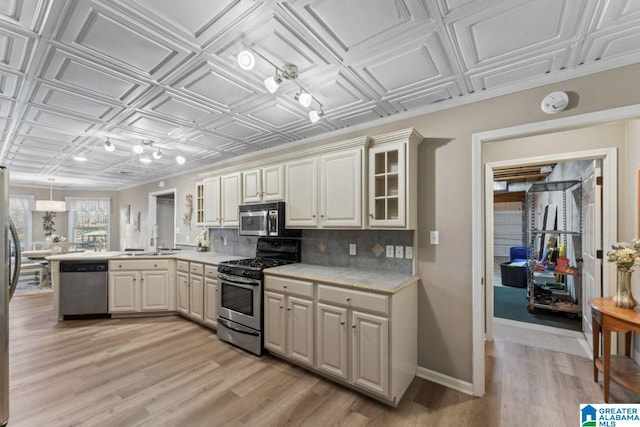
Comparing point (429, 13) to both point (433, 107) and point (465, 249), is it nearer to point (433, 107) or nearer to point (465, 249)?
point (433, 107)

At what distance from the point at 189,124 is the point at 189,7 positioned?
74.8 inches

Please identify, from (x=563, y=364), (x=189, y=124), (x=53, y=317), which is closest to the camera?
(x=563, y=364)

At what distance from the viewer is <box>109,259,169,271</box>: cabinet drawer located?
13.6 feet

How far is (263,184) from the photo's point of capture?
3600 mm

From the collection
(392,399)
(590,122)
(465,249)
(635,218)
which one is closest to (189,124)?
(465,249)

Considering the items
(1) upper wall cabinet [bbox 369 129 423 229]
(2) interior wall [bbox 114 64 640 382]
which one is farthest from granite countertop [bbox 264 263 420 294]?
(1) upper wall cabinet [bbox 369 129 423 229]

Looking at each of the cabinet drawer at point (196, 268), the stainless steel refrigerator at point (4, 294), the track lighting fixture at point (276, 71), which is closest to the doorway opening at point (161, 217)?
the cabinet drawer at point (196, 268)

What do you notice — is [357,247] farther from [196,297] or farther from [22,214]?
[22,214]

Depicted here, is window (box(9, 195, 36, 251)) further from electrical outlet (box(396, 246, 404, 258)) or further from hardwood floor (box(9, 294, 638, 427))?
electrical outlet (box(396, 246, 404, 258))

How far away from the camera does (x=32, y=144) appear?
389 centimetres

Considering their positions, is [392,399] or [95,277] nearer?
[392,399]

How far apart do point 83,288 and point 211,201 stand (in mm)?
2219

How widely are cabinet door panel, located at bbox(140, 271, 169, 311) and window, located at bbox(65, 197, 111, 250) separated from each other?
5.47 meters

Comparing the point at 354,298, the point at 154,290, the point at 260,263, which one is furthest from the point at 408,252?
the point at 154,290
